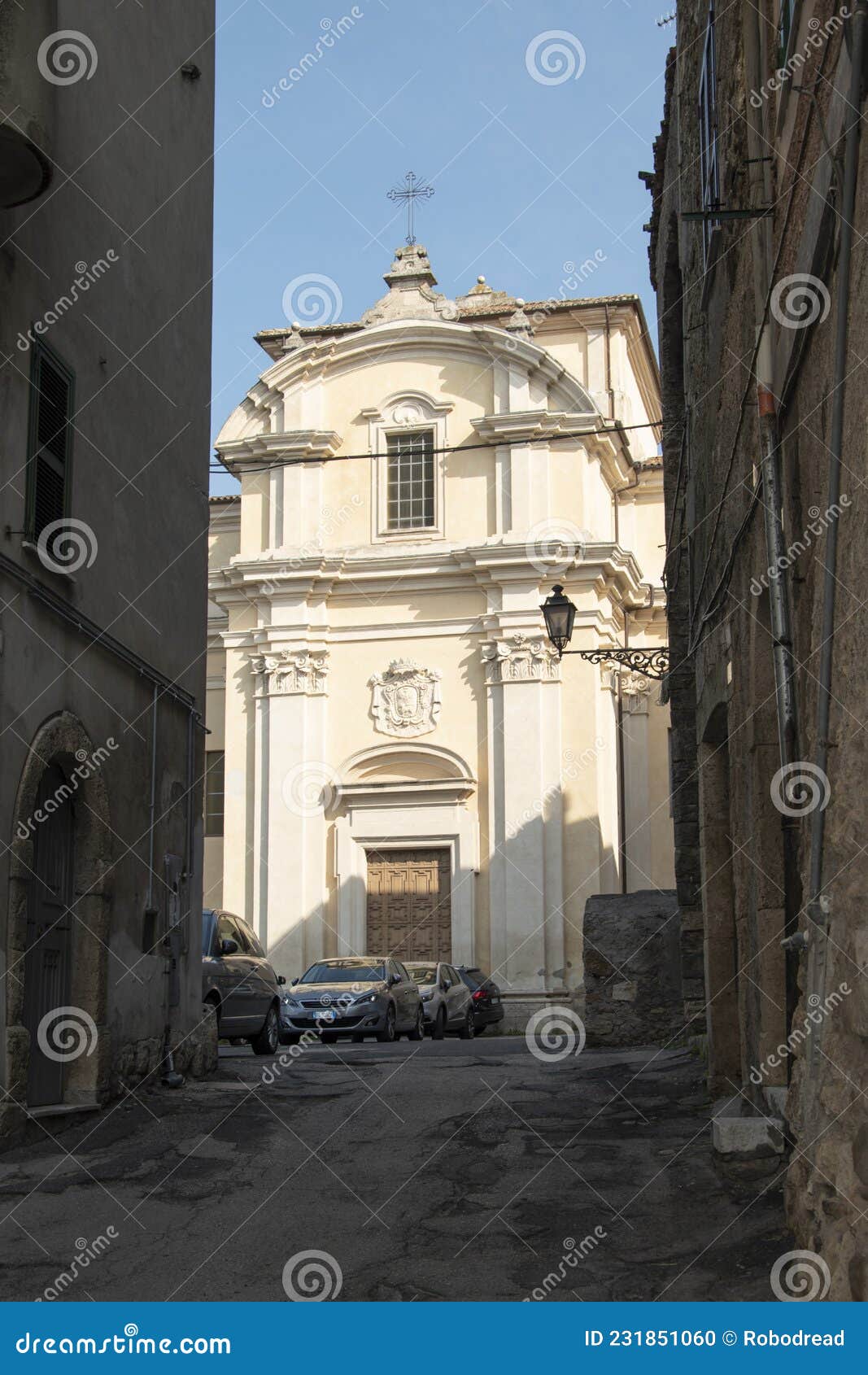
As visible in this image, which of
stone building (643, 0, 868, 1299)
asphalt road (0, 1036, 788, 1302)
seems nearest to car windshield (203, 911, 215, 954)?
asphalt road (0, 1036, 788, 1302)

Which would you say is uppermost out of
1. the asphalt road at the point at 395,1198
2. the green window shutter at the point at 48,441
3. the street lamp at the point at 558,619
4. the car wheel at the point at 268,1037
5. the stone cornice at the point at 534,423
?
the stone cornice at the point at 534,423

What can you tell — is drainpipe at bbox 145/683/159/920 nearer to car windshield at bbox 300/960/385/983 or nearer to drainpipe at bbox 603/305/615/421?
car windshield at bbox 300/960/385/983

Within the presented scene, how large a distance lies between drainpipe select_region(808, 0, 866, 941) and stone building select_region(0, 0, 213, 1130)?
530cm

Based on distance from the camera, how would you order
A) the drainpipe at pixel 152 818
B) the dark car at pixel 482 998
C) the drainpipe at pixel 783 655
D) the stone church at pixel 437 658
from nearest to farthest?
1. the drainpipe at pixel 783 655
2. the drainpipe at pixel 152 818
3. the dark car at pixel 482 998
4. the stone church at pixel 437 658

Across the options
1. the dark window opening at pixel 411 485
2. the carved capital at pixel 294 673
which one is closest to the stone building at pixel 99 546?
the carved capital at pixel 294 673

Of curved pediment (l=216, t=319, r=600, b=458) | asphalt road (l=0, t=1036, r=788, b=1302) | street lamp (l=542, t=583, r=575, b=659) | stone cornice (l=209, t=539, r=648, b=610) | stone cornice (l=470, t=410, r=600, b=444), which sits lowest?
asphalt road (l=0, t=1036, r=788, b=1302)

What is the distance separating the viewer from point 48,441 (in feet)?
35.0

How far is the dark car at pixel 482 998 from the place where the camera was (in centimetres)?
2845

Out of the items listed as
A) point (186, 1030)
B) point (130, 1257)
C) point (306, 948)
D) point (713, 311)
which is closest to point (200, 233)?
point (713, 311)

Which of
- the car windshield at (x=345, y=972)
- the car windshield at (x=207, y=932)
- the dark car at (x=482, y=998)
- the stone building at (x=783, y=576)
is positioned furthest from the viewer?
the dark car at (x=482, y=998)

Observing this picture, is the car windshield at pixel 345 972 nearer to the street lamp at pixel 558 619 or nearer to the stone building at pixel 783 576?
the street lamp at pixel 558 619

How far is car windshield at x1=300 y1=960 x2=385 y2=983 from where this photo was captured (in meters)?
23.2

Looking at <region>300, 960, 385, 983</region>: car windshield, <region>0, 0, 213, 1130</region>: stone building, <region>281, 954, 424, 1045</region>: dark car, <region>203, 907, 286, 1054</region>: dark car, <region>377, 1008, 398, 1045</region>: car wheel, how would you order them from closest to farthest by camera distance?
<region>0, 0, 213, 1130</region>: stone building < <region>203, 907, 286, 1054</region>: dark car < <region>281, 954, 424, 1045</region>: dark car < <region>377, 1008, 398, 1045</region>: car wheel < <region>300, 960, 385, 983</region>: car windshield

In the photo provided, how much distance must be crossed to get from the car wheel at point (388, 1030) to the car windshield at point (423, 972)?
2951 mm
